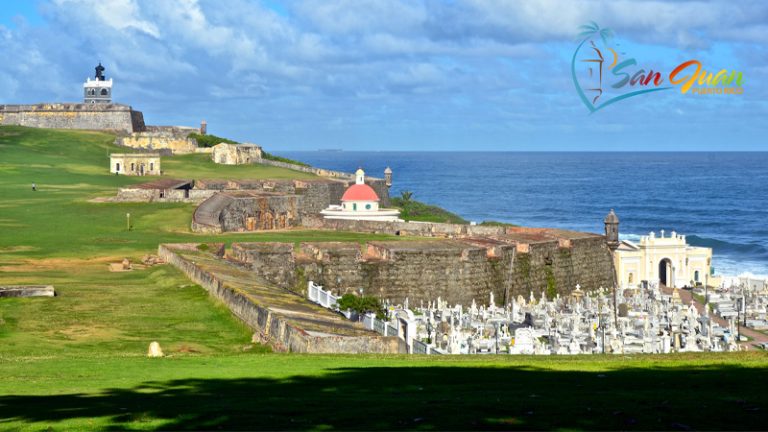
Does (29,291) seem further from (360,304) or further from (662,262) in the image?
(662,262)

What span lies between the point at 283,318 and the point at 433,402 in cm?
935

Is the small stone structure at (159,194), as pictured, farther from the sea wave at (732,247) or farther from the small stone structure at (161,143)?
the sea wave at (732,247)

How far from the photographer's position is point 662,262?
56969mm

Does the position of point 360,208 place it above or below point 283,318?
above

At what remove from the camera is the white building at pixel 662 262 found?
54812 millimetres

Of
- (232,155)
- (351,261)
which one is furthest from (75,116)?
(351,261)

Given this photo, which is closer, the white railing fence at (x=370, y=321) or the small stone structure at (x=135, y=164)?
the white railing fence at (x=370, y=321)

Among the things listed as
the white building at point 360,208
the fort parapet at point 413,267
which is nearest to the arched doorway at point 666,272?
the white building at point 360,208

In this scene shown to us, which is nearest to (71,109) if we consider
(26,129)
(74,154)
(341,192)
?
(26,129)

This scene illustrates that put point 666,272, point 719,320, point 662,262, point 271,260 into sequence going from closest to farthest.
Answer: point 271,260, point 719,320, point 666,272, point 662,262

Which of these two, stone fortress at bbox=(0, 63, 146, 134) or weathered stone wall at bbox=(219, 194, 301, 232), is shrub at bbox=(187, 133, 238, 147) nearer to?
stone fortress at bbox=(0, 63, 146, 134)

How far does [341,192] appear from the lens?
221 ft

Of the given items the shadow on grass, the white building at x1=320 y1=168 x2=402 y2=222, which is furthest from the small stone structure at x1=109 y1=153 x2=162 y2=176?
the shadow on grass

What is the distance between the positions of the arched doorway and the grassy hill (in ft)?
108
